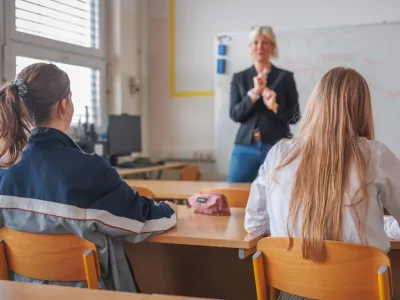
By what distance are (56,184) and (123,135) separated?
3.04 m

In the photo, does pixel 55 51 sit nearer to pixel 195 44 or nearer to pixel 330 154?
pixel 195 44

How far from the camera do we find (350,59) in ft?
14.8

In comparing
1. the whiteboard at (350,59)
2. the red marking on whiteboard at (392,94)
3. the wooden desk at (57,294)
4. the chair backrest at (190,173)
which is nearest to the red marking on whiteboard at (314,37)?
the whiteboard at (350,59)

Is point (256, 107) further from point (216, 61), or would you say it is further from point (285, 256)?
point (285, 256)

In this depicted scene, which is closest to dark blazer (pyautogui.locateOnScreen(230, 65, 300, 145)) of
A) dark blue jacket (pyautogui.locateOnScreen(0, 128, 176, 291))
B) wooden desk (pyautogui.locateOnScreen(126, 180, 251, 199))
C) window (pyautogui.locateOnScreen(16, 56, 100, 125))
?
wooden desk (pyautogui.locateOnScreen(126, 180, 251, 199))

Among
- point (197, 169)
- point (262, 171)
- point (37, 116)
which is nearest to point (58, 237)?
point (37, 116)

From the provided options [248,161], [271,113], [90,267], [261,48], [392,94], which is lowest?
[90,267]

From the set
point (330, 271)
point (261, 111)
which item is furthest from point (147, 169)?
point (330, 271)

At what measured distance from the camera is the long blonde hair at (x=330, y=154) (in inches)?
56.9

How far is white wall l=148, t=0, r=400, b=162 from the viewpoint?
4.79 m

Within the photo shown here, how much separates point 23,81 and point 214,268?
116 cm

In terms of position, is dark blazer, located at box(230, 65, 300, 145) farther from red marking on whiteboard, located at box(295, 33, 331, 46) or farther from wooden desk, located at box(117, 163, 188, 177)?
→ red marking on whiteboard, located at box(295, 33, 331, 46)

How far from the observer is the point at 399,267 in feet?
6.57

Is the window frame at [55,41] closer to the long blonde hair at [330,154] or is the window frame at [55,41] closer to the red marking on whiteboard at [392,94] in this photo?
the red marking on whiteboard at [392,94]
